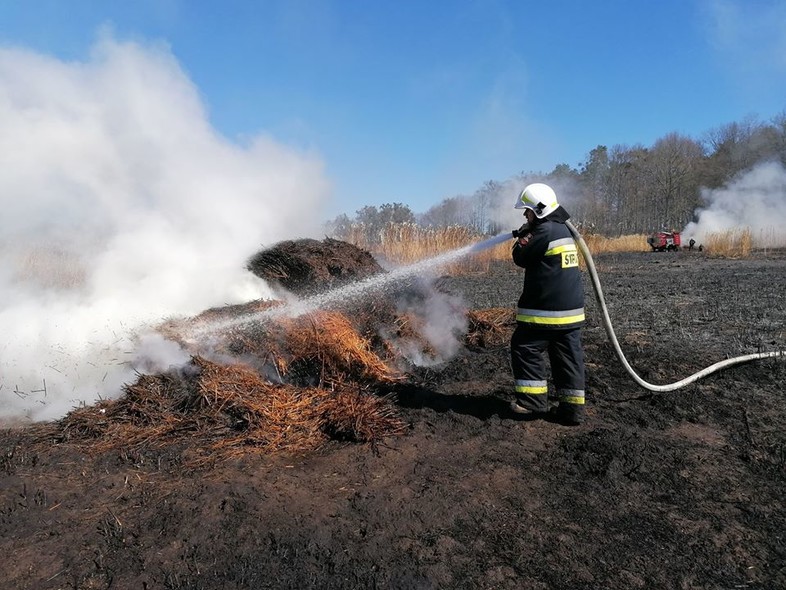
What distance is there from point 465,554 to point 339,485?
104cm

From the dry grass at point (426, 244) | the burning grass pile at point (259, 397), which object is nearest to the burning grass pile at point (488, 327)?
the burning grass pile at point (259, 397)

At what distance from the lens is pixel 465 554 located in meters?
2.66

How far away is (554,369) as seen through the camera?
4.38 m

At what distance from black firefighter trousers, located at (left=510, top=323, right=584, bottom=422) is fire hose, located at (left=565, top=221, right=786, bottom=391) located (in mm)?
564

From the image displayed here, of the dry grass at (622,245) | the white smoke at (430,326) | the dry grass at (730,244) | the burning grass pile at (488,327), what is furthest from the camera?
the dry grass at (622,245)

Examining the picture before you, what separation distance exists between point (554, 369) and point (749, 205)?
1549 inches

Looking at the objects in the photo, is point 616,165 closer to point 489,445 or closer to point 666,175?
point 666,175

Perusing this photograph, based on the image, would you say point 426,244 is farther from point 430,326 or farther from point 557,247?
point 557,247

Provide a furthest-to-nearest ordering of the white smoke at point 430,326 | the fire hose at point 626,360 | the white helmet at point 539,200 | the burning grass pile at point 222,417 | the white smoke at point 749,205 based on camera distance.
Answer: the white smoke at point 749,205, the white smoke at point 430,326, the fire hose at point 626,360, the white helmet at point 539,200, the burning grass pile at point 222,417

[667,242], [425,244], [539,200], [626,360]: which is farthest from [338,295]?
[667,242]

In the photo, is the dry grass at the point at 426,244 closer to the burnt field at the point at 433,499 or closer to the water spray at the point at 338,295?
the water spray at the point at 338,295

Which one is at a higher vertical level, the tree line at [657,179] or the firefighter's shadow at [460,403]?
the tree line at [657,179]

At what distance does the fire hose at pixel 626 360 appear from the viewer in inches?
184

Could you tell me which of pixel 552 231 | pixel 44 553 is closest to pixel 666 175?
pixel 552 231
